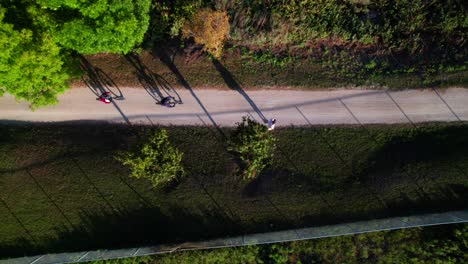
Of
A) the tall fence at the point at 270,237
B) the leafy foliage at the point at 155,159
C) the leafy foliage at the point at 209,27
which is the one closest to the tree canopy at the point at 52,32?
the leafy foliage at the point at 209,27

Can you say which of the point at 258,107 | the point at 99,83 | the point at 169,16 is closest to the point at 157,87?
the point at 99,83

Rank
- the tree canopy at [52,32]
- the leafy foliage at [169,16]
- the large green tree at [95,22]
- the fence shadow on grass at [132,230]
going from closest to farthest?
the tree canopy at [52,32] → the large green tree at [95,22] → the leafy foliage at [169,16] → the fence shadow on grass at [132,230]

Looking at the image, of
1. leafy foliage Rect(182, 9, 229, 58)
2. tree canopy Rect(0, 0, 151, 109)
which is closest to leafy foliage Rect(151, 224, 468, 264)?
leafy foliage Rect(182, 9, 229, 58)

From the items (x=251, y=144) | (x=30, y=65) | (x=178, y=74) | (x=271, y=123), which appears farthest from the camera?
(x=178, y=74)

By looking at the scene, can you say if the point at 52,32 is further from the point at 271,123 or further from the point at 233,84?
the point at 271,123

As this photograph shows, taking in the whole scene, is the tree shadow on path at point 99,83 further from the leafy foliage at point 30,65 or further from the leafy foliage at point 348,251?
the leafy foliage at point 348,251

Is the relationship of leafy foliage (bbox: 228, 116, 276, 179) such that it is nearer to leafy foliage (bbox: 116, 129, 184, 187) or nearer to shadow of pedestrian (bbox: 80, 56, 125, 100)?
leafy foliage (bbox: 116, 129, 184, 187)
